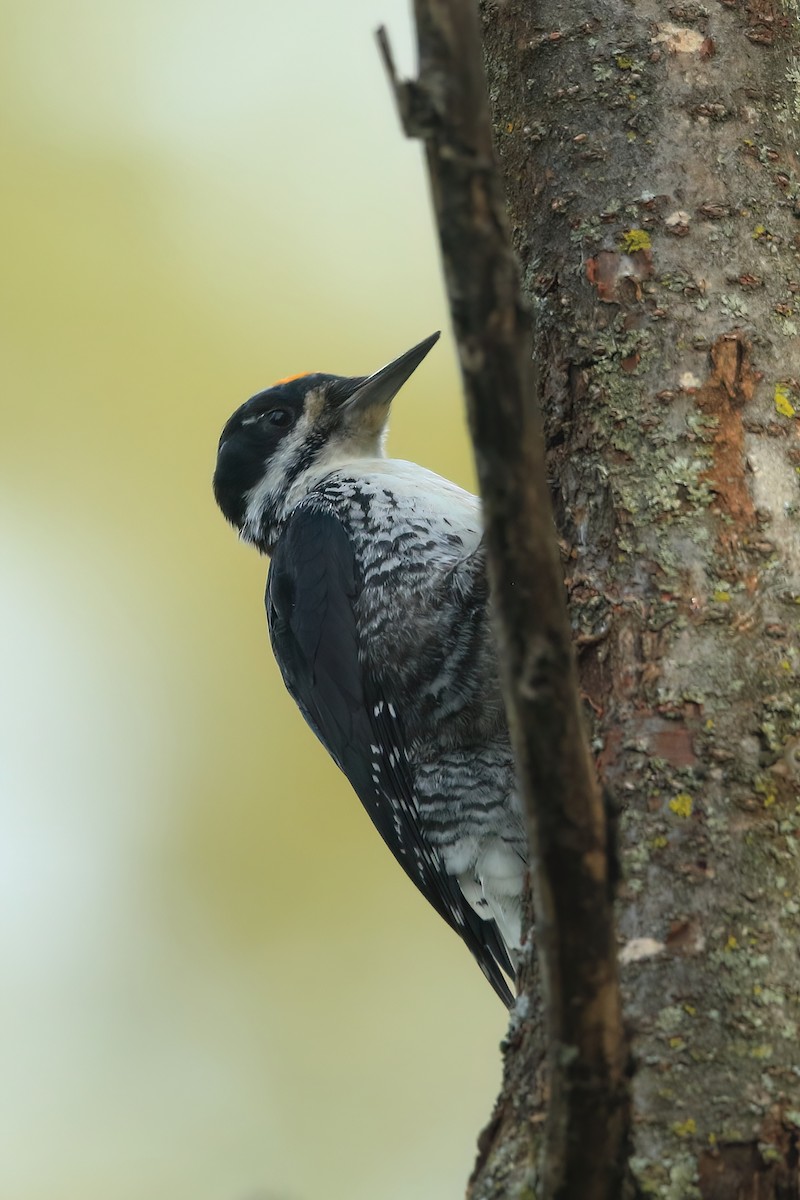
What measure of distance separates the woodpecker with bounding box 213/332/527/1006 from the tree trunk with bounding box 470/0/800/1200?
37.5 inches

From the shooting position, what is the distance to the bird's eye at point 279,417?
4145 mm

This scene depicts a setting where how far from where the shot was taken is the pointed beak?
395 cm

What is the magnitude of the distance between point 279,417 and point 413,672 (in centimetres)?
129

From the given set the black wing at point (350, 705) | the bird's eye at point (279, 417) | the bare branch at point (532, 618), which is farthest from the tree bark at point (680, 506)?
the bird's eye at point (279, 417)

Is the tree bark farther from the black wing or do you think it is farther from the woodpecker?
→ the black wing

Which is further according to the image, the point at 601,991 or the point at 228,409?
the point at 228,409

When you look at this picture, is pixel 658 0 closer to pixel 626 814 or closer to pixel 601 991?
pixel 626 814

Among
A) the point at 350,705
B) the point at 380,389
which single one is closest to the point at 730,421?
the point at 350,705

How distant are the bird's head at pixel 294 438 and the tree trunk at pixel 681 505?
1.46m

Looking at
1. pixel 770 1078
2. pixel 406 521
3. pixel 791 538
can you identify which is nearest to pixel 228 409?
pixel 406 521

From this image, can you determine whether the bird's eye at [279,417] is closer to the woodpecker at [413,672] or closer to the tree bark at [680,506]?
the woodpecker at [413,672]

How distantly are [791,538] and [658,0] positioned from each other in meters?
1.15

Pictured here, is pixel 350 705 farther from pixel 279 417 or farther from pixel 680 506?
pixel 680 506

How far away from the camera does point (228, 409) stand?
20.0ft
